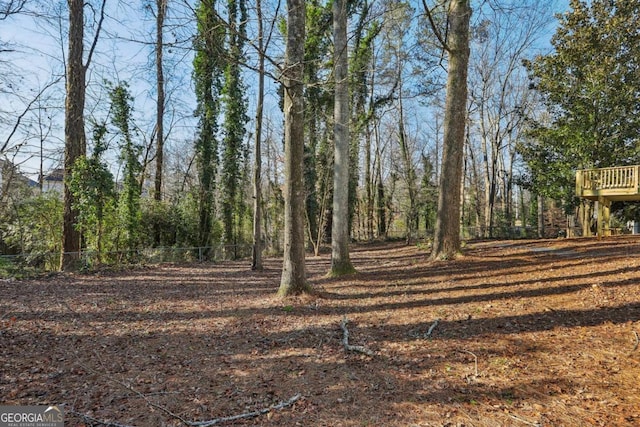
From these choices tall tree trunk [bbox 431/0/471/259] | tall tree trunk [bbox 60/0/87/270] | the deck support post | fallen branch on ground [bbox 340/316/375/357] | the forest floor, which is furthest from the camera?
the deck support post

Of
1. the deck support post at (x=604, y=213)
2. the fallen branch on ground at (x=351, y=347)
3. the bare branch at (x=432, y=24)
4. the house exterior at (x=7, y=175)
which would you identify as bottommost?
the fallen branch on ground at (x=351, y=347)

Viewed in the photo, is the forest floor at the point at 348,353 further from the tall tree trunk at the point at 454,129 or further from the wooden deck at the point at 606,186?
the wooden deck at the point at 606,186

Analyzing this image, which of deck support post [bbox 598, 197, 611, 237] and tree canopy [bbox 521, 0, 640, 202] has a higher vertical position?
tree canopy [bbox 521, 0, 640, 202]

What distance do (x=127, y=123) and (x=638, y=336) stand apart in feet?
38.7

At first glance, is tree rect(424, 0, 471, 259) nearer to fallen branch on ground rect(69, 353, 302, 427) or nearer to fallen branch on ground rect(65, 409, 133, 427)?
fallen branch on ground rect(69, 353, 302, 427)

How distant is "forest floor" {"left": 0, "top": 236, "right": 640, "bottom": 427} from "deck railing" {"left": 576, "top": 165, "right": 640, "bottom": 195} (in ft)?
24.0

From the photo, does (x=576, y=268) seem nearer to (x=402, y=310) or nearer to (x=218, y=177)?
(x=402, y=310)

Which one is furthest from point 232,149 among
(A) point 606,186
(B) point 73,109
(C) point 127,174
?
(A) point 606,186

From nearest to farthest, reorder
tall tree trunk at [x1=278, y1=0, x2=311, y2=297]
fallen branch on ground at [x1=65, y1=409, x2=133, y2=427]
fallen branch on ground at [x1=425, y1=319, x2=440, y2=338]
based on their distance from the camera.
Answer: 1. fallen branch on ground at [x1=65, y1=409, x2=133, y2=427]
2. fallen branch on ground at [x1=425, y1=319, x2=440, y2=338]
3. tall tree trunk at [x1=278, y1=0, x2=311, y2=297]

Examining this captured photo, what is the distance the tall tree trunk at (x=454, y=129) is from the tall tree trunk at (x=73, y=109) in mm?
8986

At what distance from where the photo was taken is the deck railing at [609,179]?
11.1 meters

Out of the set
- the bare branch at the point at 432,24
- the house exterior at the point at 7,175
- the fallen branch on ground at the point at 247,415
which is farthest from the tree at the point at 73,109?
the bare branch at the point at 432,24

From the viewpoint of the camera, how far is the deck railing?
1106cm

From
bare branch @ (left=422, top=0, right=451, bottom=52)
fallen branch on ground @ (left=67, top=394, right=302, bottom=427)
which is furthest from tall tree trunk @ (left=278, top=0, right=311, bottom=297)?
fallen branch on ground @ (left=67, top=394, right=302, bottom=427)
